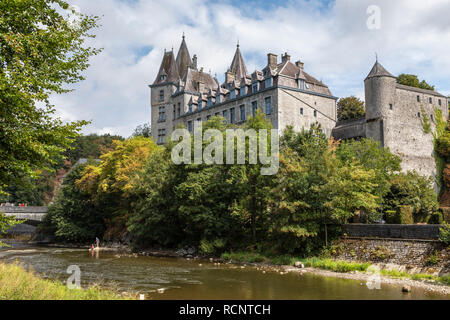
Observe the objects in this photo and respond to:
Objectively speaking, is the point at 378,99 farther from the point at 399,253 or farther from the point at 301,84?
the point at 399,253

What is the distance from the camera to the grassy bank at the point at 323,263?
20.4m

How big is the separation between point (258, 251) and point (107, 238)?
23.3 metres

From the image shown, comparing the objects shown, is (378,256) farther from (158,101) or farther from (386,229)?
(158,101)

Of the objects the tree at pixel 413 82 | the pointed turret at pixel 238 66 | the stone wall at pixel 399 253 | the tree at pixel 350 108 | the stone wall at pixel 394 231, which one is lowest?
the stone wall at pixel 399 253

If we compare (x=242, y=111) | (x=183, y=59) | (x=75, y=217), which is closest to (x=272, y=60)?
(x=242, y=111)

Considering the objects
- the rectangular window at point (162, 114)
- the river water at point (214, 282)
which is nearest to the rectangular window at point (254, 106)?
the rectangular window at point (162, 114)

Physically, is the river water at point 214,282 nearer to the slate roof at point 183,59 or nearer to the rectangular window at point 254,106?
the rectangular window at point 254,106

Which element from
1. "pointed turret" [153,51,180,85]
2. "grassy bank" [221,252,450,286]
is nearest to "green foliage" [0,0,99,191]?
"grassy bank" [221,252,450,286]

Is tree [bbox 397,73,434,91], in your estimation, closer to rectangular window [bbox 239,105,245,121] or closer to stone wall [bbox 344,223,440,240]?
rectangular window [bbox 239,105,245,121]

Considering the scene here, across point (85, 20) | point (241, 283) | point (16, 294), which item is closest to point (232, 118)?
point (241, 283)

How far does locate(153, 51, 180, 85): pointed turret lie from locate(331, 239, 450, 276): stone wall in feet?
151

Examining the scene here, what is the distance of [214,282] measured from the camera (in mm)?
20734

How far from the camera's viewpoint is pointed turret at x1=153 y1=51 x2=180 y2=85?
66.2m

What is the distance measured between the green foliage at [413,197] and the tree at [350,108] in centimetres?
2609
